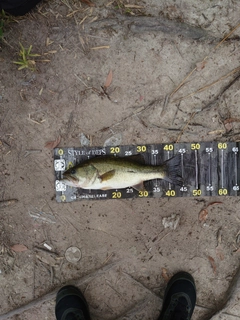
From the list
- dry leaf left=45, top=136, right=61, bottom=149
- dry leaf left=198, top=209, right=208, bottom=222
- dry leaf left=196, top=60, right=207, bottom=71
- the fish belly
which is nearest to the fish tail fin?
the fish belly

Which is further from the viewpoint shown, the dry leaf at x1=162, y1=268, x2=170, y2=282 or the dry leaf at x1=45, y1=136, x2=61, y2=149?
the dry leaf at x1=162, y1=268, x2=170, y2=282

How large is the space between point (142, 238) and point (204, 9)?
3.07 metres

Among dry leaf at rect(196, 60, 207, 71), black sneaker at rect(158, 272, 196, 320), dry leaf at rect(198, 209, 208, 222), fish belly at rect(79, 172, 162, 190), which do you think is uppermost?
dry leaf at rect(196, 60, 207, 71)

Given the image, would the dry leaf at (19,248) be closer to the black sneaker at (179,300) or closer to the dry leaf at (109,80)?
the black sneaker at (179,300)

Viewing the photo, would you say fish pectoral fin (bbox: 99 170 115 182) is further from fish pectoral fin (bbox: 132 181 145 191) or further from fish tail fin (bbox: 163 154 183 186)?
fish tail fin (bbox: 163 154 183 186)

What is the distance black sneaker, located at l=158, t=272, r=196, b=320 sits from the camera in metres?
3.94

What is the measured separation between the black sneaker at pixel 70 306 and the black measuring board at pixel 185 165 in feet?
4.39

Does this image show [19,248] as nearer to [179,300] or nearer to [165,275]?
[165,275]

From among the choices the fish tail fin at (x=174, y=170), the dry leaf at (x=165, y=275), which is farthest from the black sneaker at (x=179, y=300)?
the fish tail fin at (x=174, y=170)

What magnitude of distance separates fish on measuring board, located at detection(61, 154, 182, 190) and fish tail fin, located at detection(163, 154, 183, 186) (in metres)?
0.02

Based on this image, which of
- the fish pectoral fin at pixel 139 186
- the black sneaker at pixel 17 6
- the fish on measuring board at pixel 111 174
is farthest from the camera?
the fish pectoral fin at pixel 139 186

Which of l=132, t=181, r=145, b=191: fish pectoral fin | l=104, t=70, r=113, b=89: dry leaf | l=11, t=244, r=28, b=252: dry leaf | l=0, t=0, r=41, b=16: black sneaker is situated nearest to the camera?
l=0, t=0, r=41, b=16: black sneaker

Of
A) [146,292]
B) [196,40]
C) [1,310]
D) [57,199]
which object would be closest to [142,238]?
[146,292]

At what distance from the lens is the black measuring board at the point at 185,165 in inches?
152
